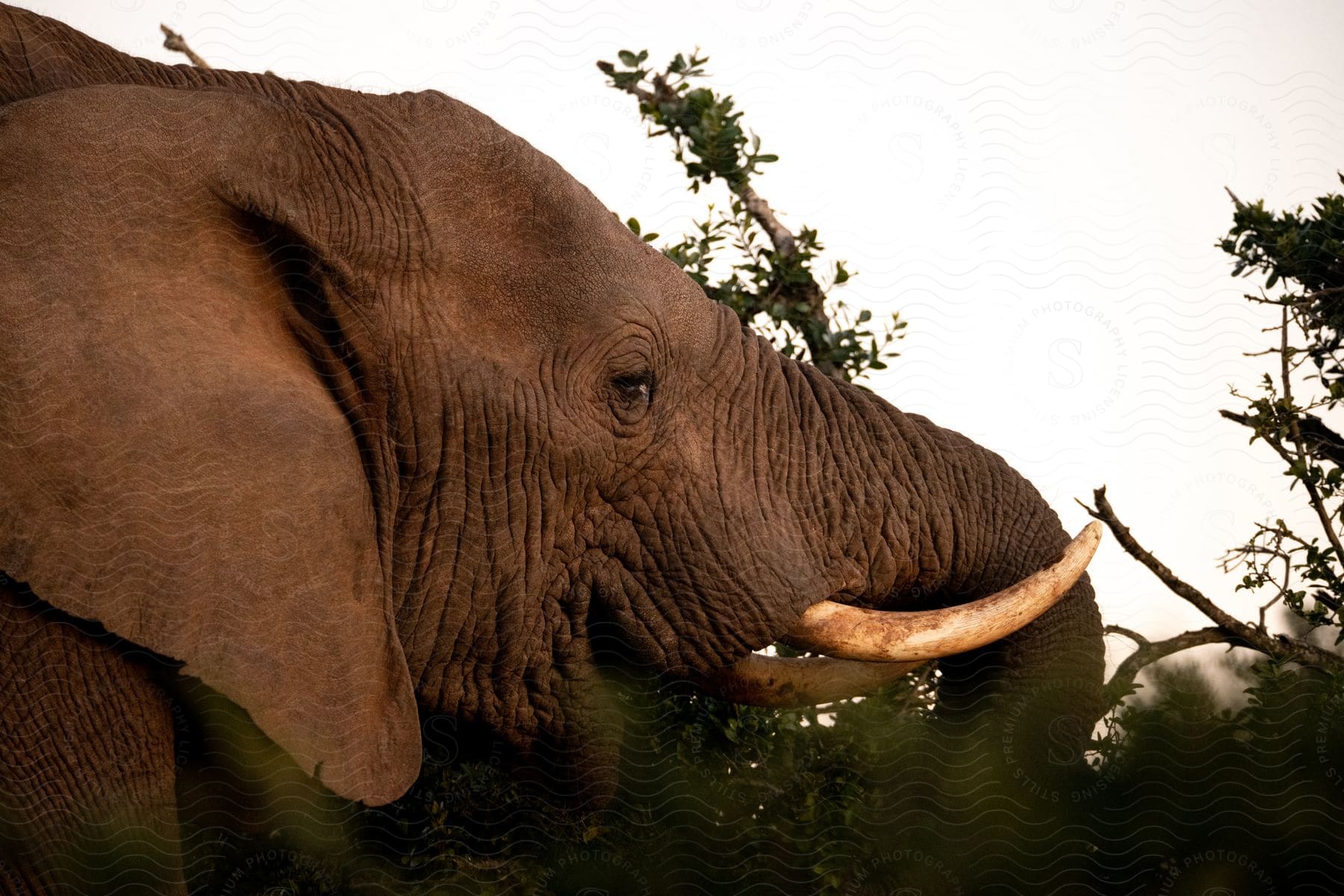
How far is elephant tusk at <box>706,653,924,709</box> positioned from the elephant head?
2 cm

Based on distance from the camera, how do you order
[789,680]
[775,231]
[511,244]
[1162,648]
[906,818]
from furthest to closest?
1. [775,231]
2. [1162,648]
3. [906,818]
4. [789,680]
5. [511,244]

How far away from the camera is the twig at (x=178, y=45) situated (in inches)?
216

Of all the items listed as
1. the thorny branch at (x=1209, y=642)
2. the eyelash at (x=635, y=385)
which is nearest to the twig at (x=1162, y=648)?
the thorny branch at (x=1209, y=642)

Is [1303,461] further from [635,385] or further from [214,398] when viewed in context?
[214,398]

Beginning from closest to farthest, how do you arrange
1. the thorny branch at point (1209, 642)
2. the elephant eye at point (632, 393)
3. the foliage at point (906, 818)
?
the elephant eye at point (632, 393), the foliage at point (906, 818), the thorny branch at point (1209, 642)

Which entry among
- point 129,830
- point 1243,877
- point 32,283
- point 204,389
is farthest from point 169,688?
point 1243,877

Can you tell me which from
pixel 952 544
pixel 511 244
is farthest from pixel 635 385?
pixel 952 544

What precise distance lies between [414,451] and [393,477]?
0.31ft

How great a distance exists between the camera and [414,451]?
3881 mm

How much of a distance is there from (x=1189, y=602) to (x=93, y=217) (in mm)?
3453

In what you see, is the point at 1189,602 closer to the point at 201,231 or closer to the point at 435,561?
the point at 435,561

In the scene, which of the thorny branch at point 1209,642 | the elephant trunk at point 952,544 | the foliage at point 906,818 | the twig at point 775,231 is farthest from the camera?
the twig at point 775,231

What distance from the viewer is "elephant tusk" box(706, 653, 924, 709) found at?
4391mm

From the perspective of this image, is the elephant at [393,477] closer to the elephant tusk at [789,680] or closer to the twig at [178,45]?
the elephant tusk at [789,680]
